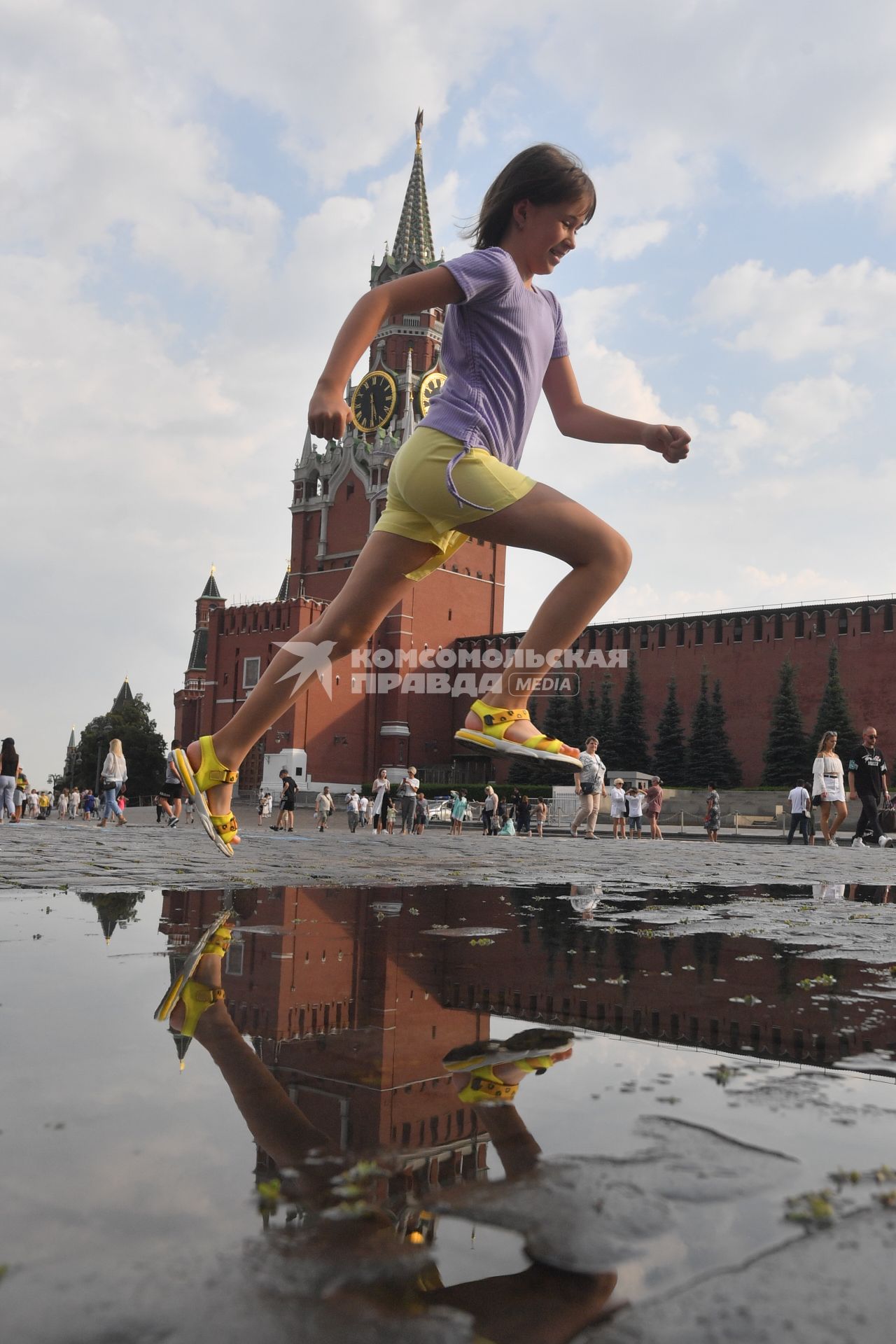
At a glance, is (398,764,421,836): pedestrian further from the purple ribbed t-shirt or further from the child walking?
the purple ribbed t-shirt

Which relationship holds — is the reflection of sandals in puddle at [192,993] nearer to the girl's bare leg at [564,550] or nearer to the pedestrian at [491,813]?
the girl's bare leg at [564,550]

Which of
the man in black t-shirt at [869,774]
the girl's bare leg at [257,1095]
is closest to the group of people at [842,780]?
the man in black t-shirt at [869,774]

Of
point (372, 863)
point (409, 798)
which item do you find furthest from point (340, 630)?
point (409, 798)

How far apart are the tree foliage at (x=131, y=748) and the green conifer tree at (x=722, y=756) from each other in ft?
102

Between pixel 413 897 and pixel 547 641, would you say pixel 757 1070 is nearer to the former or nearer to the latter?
pixel 547 641

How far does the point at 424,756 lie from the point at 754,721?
1445cm

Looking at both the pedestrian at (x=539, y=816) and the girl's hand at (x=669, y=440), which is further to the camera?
the pedestrian at (x=539, y=816)

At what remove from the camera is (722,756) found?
36.7m

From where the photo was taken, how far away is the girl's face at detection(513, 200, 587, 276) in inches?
109

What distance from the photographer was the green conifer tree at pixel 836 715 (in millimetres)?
33969

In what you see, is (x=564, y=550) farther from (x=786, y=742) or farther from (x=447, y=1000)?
(x=786, y=742)

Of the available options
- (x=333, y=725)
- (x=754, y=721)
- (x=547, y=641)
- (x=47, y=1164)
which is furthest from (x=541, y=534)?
→ (x=333, y=725)

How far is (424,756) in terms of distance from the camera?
44.3m

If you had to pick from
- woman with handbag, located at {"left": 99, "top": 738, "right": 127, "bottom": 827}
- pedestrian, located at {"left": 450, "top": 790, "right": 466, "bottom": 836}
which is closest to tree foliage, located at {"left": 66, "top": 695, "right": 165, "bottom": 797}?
pedestrian, located at {"left": 450, "top": 790, "right": 466, "bottom": 836}
